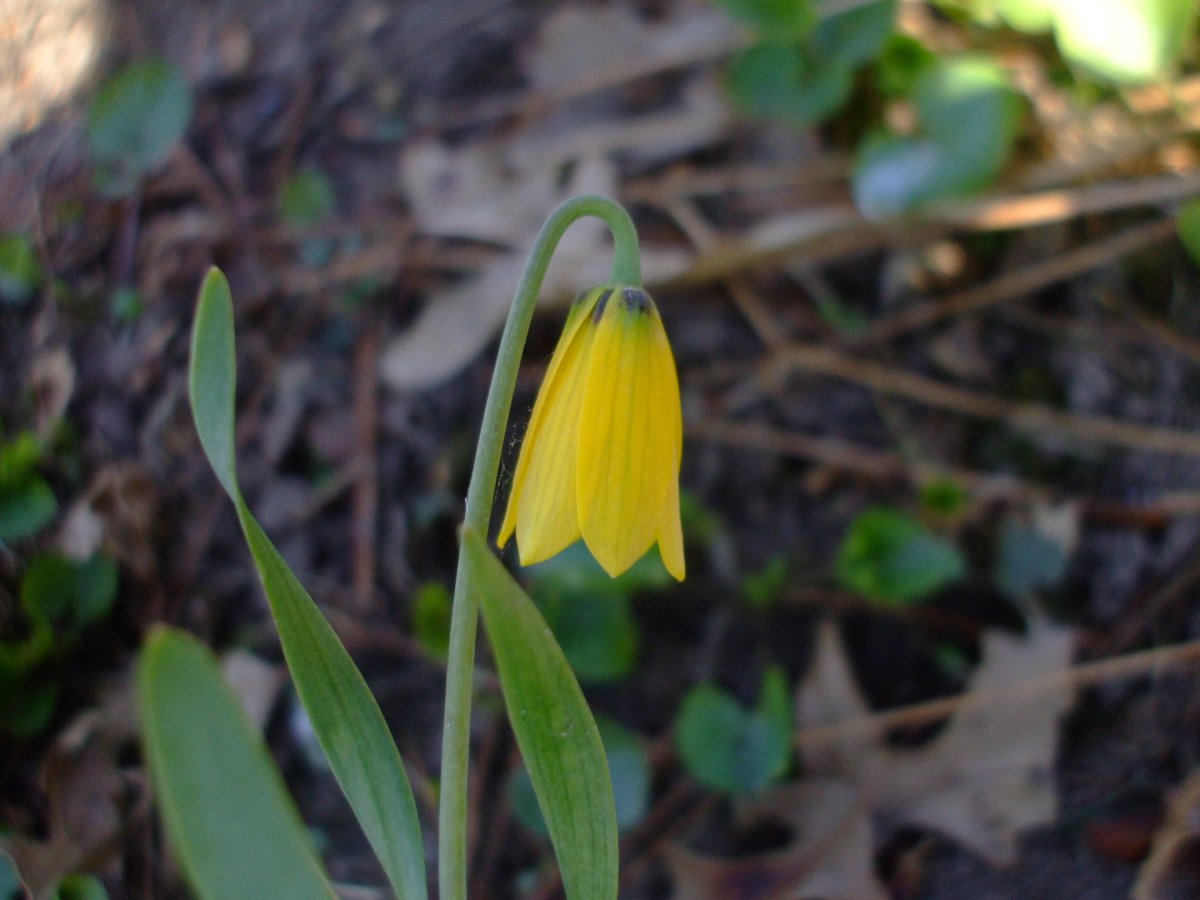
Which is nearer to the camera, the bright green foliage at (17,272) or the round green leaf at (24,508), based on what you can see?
the round green leaf at (24,508)

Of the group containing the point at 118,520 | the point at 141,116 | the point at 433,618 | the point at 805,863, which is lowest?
the point at 805,863

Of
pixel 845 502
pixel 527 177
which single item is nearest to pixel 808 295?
pixel 845 502

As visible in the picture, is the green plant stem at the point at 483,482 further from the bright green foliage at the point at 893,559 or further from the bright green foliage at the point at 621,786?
the bright green foliage at the point at 893,559

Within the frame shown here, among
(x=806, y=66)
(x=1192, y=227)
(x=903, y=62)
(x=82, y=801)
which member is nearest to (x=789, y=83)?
(x=806, y=66)

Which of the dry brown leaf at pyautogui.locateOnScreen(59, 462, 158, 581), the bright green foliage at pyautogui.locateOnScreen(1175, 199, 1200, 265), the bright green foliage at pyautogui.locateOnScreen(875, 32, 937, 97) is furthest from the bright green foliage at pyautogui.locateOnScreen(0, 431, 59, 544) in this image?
the bright green foliage at pyautogui.locateOnScreen(1175, 199, 1200, 265)

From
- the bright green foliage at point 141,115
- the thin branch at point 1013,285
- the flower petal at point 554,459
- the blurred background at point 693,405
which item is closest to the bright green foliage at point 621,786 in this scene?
the blurred background at point 693,405

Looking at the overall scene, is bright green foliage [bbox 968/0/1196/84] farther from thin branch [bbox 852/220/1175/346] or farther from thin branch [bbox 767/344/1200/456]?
thin branch [bbox 767/344/1200/456]

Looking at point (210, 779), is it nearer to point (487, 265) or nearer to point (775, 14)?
point (487, 265)
